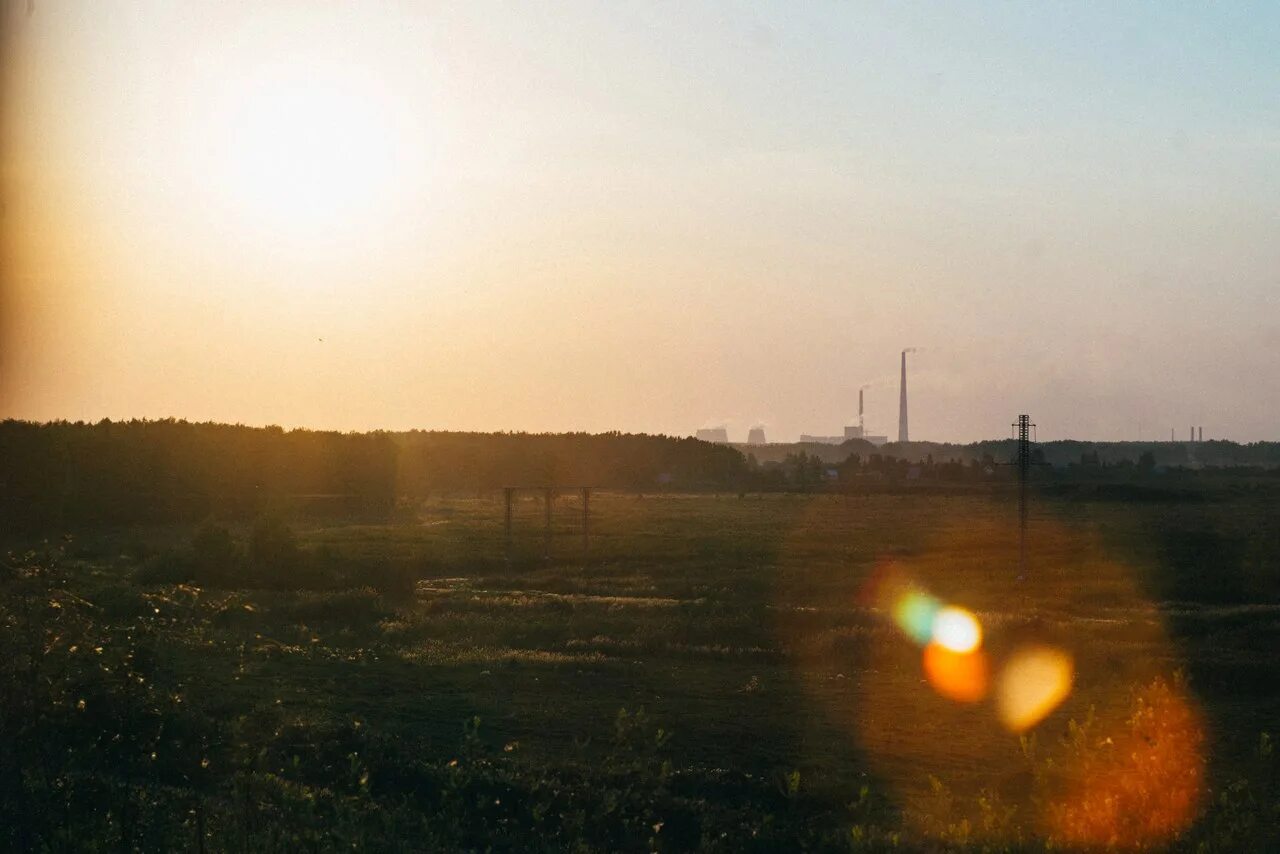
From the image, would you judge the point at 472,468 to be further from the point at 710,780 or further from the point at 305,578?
the point at 710,780

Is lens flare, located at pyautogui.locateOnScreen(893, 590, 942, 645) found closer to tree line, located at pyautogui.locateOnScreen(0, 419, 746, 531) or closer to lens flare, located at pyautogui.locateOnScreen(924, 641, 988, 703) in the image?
lens flare, located at pyautogui.locateOnScreen(924, 641, 988, 703)

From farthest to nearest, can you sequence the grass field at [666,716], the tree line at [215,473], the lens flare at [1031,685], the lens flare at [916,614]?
the tree line at [215,473] → the lens flare at [916,614] → the lens flare at [1031,685] → the grass field at [666,716]

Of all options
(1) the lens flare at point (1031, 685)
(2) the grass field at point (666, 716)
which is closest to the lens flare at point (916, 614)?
(2) the grass field at point (666, 716)

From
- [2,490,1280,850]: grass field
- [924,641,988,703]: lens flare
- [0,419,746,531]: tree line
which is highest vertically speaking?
[0,419,746,531]: tree line

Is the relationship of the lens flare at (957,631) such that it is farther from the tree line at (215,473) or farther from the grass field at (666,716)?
the tree line at (215,473)

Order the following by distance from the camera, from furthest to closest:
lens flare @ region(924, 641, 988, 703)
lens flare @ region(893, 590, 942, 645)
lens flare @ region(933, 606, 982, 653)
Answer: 1. lens flare @ region(893, 590, 942, 645)
2. lens flare @ region(933, 606, 982, 653)
3. lens flare @ region(924, 641, 988, 703)

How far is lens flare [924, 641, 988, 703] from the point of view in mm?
24656

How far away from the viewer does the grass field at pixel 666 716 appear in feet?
43.5

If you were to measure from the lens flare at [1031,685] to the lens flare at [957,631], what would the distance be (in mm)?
1302

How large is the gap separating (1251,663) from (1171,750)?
14000 mm

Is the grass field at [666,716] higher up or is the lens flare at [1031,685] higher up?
the grass field at [666,716]

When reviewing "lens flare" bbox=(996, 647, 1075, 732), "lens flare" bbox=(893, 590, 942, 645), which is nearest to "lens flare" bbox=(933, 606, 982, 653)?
"lens flare" bbox=(893, 590, 942, 645)

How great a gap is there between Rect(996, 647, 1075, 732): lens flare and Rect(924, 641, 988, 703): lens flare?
420mm

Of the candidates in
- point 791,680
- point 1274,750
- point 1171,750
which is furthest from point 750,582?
point 1171,750
